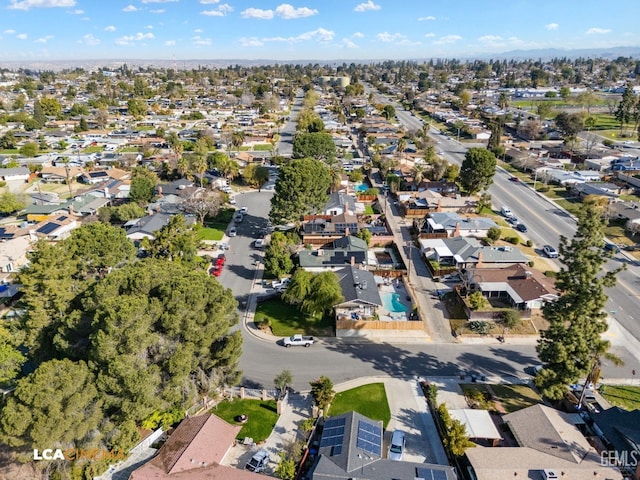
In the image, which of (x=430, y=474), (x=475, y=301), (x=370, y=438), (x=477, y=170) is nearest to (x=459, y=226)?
(x=477, y=170)

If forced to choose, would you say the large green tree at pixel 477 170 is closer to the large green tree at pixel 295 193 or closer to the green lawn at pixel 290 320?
the large green tree at pixel 295 193

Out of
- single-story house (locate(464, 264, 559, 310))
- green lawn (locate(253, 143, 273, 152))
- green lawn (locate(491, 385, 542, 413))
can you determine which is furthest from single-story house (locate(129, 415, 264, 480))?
green lawn (locate(253, 143, 273, 152))

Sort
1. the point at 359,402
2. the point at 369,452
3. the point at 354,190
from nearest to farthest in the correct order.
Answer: the point at 369,452 → the point at 359,402 → the point at 354,190

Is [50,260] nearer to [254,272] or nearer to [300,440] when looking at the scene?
[254,272]

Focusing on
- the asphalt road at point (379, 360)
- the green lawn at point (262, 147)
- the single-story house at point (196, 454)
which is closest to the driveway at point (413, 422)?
the asphalt road at point (379, 360)

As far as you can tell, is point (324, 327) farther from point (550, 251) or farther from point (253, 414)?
point (550, 251)

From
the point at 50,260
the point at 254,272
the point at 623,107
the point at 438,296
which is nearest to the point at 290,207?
the point at 254,272
